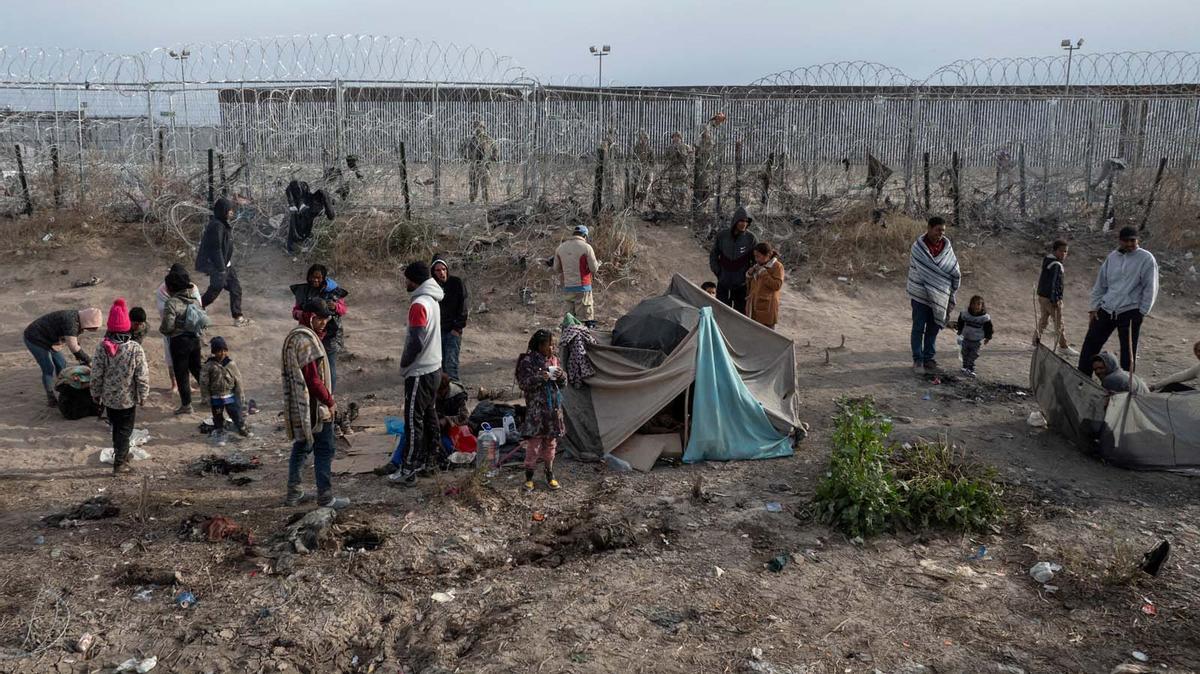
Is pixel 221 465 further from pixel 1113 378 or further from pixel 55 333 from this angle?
pixel 1113 378

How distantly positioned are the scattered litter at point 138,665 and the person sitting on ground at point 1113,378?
636cm

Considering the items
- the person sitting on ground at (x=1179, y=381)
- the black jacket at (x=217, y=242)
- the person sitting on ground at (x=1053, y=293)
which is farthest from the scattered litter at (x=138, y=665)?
the person sitting on ground at (x=1053, y=293)

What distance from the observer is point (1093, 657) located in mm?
4324

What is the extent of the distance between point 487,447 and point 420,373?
94cm

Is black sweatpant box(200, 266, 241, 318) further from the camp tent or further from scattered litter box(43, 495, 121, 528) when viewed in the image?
the camp tent

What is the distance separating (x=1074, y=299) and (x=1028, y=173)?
289 centimetres

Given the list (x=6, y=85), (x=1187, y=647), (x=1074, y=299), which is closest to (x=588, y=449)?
(x=1187, y=647)

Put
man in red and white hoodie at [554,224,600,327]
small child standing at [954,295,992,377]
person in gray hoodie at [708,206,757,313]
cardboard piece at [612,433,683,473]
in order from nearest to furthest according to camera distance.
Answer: cardboard piece at [612,433,683,473], small child standing at [954,295,992,377], person in gray hoodie at [708,206,757,313], man in red and white hoodie at [554,224,600,327]

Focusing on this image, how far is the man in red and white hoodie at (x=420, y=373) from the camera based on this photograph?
20.2 ft

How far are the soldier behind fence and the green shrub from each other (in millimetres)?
7694

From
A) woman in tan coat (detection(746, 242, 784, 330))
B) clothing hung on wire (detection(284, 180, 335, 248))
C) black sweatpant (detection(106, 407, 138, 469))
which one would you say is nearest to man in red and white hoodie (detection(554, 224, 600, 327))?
woman in tan coat (detection(746, 242, 784, 330))

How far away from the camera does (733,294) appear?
920 centimetres

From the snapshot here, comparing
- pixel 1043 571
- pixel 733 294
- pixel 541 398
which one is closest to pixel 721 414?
pixel 541 398

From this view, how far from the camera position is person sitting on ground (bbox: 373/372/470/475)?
661 cm
